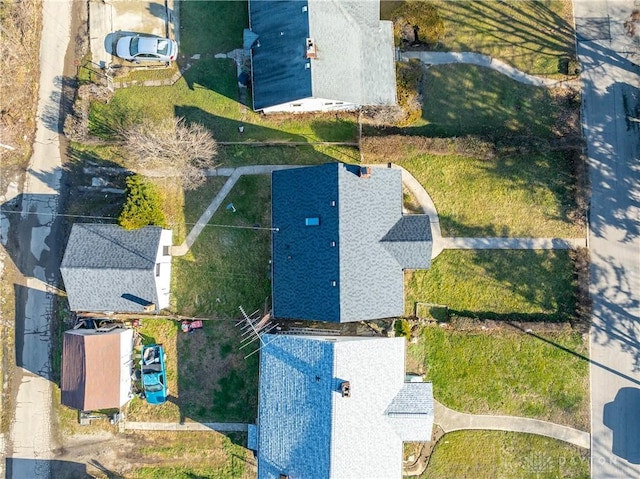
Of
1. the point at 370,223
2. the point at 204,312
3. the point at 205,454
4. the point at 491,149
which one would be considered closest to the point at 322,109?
the point at 370,223

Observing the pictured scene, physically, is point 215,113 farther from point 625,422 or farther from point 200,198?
point 625,422

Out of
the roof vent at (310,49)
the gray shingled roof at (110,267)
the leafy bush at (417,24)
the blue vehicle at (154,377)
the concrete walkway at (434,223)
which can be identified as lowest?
the blue vehicle at (154,377)

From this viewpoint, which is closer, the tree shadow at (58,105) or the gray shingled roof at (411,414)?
the gray shingled roof at (411,414)

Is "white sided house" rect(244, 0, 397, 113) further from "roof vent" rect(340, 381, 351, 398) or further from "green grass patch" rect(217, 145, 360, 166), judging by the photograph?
"roof vent" rect(340, 381, 351, 398)

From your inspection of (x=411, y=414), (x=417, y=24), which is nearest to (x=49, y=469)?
(x=411, y=414)

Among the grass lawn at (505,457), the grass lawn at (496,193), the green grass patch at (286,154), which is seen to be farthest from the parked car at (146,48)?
the grass lawn at (505,457)

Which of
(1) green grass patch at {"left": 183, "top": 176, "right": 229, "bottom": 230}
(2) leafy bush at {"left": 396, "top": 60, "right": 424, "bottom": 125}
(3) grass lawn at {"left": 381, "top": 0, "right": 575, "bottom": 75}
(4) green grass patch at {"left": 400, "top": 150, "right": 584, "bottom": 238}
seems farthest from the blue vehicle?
(3) grass lawn at {"left": 381, "top": 0, "right": 575, "bottom": 75}

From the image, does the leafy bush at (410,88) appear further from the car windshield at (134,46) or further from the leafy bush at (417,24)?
the car windshield at (134,46)
